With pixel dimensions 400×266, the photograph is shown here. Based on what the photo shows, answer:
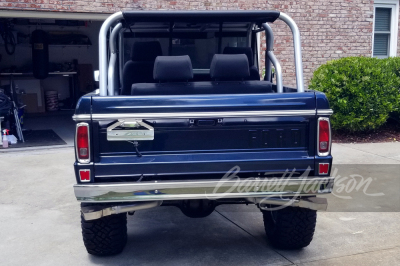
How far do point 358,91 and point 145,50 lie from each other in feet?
16.9

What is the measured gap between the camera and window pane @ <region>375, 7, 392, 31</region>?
12047 mm

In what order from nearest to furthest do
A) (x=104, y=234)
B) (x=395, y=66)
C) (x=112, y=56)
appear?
(x=104, y=234) < (x=112, y=56) < (x=395, y=66)

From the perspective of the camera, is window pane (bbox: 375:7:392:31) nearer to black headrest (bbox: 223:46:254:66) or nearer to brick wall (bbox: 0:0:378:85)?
brick wall (bbox: 0:0:378:85)

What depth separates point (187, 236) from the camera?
4945 millimetres

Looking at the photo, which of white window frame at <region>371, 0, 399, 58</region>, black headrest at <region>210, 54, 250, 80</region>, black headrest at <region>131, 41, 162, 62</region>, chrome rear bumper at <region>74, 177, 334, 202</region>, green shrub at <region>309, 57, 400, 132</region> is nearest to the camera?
chrome rear bumper at <region>74, 177, 334, 202</region>

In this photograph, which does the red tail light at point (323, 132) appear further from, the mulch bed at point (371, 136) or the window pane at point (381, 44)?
the window pane at point (381, 44)

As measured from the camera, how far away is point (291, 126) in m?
3.91

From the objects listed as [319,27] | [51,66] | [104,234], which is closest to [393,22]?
[319,27]

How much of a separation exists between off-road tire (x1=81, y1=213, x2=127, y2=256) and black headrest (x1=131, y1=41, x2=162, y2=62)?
203 cm

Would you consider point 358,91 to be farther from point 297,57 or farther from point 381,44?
point 297,57

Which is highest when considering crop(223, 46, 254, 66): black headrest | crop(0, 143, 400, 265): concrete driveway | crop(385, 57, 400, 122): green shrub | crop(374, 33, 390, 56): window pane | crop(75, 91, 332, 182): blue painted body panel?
crop(374, 33, 390, 56): window pane

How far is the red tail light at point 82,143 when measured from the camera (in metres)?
3.68

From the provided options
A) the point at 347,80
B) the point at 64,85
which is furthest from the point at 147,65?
the point at 64,85

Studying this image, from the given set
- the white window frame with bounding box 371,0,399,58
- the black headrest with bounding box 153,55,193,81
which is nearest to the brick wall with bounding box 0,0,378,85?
the white window frame with bounding box 371,0,399,58
